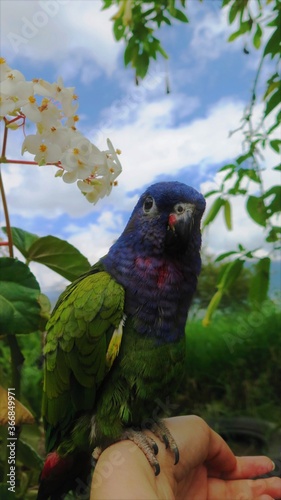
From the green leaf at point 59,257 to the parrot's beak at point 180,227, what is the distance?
7.3 inches

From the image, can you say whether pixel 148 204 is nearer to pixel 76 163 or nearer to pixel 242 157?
pixel 76 163

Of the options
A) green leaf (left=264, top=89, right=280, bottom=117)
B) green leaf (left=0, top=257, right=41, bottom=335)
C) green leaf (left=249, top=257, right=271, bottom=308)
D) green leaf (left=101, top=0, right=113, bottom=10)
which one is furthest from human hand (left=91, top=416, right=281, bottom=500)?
green leaf (left=101, top=0, right=113, bottom=10)

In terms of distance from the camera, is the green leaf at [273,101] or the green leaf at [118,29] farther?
the green leaf at [118,29]

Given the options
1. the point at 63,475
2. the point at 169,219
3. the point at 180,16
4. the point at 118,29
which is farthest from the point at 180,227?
the point at 118,29

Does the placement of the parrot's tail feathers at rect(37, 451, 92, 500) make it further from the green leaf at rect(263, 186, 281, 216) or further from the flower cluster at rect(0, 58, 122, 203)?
the green leaf at rect(263, 186, 281, 216)

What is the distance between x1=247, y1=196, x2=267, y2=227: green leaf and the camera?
Answer: 1023mm

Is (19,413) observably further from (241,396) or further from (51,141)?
(241,396)

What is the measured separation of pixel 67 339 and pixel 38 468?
0.99 ft

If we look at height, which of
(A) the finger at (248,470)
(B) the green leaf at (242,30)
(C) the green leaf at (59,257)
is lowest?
(A) the finger at (248,470)

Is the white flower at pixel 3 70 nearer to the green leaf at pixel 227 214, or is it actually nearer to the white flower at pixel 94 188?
the white flower at pixel 94 188

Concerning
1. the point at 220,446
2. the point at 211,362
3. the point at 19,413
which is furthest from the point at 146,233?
the point at 211,362

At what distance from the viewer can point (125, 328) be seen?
677mm

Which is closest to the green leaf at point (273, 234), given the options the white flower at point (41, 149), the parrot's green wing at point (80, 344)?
the parrot's green wing at point (80, 344)

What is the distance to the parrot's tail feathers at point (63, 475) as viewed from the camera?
719 mm
